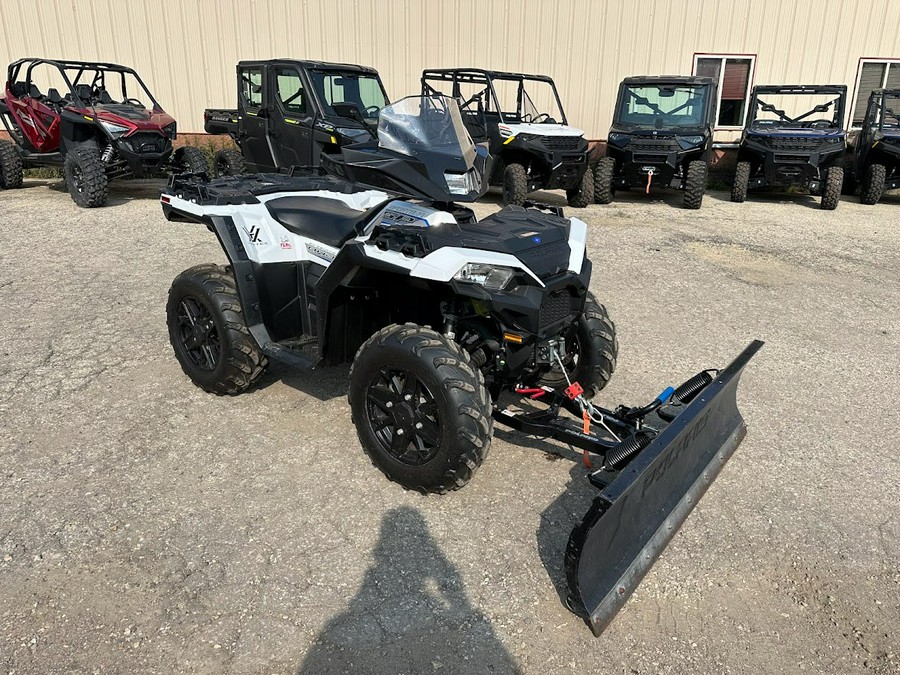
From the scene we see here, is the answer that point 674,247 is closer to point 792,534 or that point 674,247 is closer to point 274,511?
point 792,534

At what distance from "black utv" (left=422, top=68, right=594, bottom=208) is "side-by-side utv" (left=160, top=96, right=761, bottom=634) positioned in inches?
259

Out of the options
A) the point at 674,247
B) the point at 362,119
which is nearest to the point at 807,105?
the point at 674,247

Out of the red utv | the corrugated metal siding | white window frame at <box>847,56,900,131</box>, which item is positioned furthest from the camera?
white window frame at <box>847,56,900,131</box>

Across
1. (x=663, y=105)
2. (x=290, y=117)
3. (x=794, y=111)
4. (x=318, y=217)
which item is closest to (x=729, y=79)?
(x=794, y=111)

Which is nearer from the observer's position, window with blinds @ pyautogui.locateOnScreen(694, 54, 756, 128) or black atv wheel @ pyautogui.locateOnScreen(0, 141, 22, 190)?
black atv wheel @ pyautogui.locateOnScreen(0, 141, 22, 190)

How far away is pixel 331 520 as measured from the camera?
294 cm

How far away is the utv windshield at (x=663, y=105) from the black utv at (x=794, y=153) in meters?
1.06

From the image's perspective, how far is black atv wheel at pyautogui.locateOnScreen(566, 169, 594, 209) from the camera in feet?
35.6

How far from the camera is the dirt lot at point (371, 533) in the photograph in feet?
7.58

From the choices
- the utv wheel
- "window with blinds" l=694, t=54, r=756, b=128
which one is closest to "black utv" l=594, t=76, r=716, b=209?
the utv wheel

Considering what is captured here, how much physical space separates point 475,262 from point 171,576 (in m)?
1.68

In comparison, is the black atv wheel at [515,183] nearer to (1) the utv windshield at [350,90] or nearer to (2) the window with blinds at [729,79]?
(1) the utv windshield at [350,90]

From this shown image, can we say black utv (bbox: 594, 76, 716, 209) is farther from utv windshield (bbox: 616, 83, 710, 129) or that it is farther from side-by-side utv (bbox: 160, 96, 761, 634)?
side-by-side utv (bbox: 160, 96, 761, 634)

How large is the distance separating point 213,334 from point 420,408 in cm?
155
